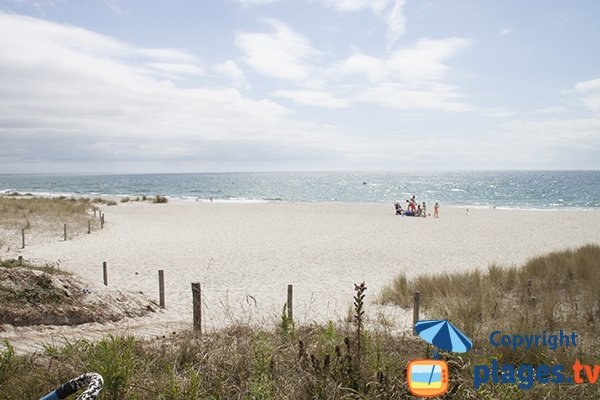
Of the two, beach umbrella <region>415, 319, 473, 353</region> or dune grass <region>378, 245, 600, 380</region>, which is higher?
beach umbrella <region>415, 319, 473, 353</region>

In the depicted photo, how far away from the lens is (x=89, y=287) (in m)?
8.36

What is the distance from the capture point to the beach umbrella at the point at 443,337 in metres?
2.85

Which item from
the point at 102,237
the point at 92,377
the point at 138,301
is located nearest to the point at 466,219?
the point at 102,237

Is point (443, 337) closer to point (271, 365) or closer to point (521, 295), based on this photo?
point (271, 365)

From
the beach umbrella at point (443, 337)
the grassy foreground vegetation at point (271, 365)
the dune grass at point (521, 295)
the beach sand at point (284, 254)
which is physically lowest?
the beach sand at point (284, 254)

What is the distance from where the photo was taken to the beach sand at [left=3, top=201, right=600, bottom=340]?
1105cm

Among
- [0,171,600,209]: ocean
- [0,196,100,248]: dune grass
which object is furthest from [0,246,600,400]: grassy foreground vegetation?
[0,171,600,209]: ocean

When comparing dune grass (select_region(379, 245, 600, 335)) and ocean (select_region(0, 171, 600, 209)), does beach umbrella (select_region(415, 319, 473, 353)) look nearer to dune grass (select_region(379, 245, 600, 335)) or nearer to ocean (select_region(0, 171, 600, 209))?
dune grass (select_region(379, 245, 600, 335))

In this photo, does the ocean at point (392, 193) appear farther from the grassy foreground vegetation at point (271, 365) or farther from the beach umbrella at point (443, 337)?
the beach umbrella at point (443, 337)

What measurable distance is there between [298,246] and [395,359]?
1657 centimetres

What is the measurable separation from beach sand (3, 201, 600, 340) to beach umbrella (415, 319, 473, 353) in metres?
3.42

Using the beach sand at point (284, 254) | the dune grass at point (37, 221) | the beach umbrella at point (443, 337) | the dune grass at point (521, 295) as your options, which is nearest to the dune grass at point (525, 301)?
the dune grass at point (521, 295)

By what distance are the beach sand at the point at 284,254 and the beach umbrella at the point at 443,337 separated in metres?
3.42

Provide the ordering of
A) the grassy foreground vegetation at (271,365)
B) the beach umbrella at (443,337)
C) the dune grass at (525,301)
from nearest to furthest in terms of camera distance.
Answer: the beach umbrella at (443,337)
the grassy foreground vegetation at (271,365)
the dune grass at (525,301)
